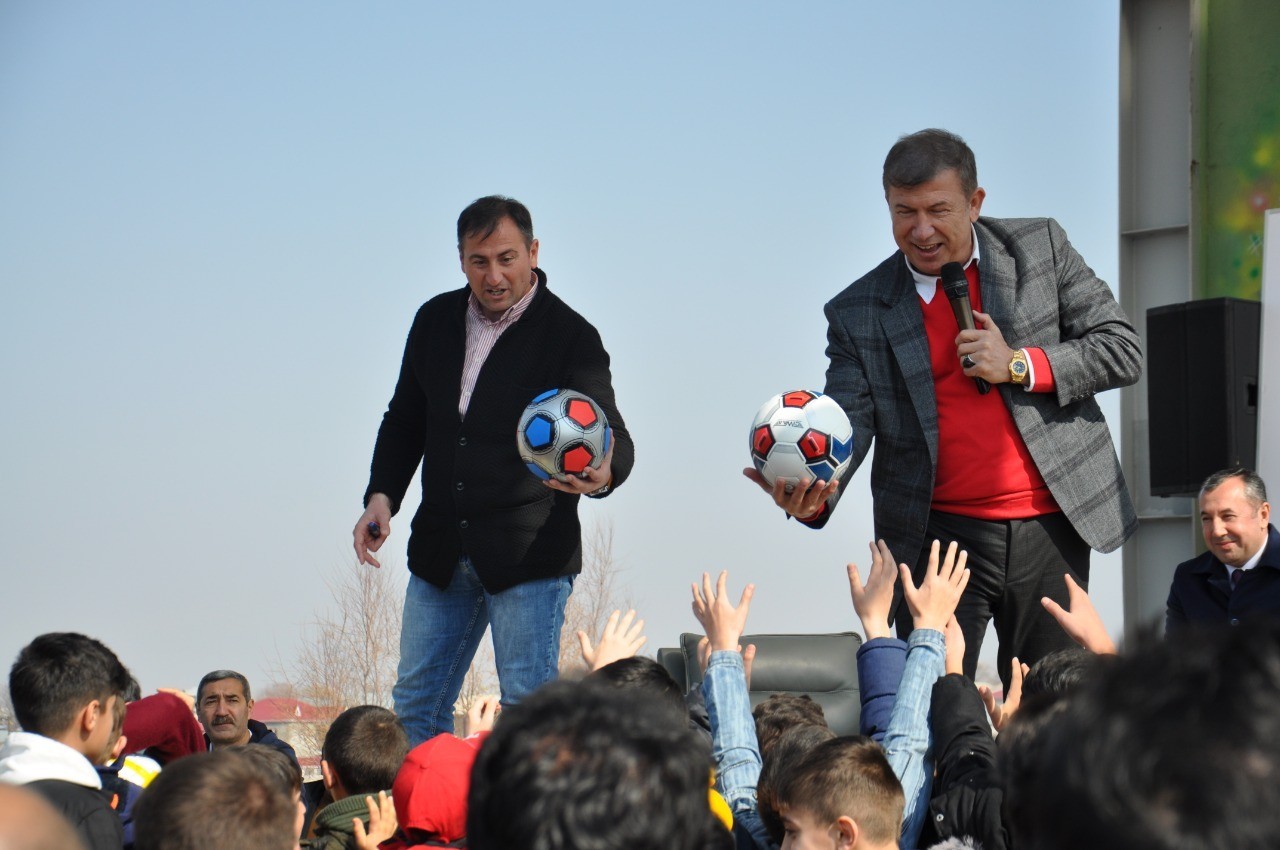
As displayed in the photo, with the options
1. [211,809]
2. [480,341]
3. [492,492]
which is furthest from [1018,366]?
[211,809]

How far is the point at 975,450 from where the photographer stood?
421 centimetres

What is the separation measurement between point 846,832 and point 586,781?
5.50 ft

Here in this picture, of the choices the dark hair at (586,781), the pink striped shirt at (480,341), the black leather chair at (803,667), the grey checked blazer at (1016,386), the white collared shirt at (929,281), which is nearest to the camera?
the dark hair at (586,781)

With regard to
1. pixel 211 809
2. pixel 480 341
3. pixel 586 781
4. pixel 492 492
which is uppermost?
pixel 480 341

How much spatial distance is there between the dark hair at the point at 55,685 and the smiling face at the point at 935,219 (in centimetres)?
262

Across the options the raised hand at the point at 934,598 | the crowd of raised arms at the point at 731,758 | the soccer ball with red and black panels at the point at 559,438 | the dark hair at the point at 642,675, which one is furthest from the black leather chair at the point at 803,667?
the dark hair at the point at 642,675

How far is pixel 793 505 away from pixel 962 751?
1.26 meters

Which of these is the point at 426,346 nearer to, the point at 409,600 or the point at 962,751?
the point at 409,600

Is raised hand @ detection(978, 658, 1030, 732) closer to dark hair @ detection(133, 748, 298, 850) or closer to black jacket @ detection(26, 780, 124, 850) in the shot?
dark hair @ detection(133, 748, 298, 850)

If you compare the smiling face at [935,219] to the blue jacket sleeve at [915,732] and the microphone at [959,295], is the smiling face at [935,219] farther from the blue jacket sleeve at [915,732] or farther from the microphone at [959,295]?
the blue jacket sleeve at [915,732]

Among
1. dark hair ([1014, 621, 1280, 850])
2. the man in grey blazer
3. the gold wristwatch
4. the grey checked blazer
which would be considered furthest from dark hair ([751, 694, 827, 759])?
dark hair ([1014, 621, 1280, 850])

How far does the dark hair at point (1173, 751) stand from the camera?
84 cm

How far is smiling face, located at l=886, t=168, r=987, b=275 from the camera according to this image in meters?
4.14

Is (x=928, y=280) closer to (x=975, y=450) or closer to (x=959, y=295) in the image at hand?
(x=959, y=295)
